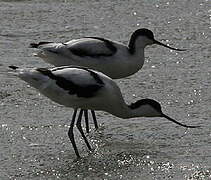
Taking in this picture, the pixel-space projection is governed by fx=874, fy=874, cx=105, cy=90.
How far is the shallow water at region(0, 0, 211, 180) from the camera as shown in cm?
602

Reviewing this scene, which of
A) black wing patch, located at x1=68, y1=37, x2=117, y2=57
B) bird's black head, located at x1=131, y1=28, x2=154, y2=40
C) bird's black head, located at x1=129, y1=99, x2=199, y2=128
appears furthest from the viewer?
bird's black head, located at x1=131, y1=28, x2=154, y2=40

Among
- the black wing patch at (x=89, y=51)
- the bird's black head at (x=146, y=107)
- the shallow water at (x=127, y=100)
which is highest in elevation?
the black wing patch at (x=89, y=51)

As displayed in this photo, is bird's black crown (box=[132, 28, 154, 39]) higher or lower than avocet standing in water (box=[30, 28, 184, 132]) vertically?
higher

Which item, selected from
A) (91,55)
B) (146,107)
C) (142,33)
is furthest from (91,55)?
(146,107)

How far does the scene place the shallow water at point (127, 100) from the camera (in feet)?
19.8

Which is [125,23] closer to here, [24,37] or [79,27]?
[79,27]

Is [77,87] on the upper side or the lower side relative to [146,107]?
upper

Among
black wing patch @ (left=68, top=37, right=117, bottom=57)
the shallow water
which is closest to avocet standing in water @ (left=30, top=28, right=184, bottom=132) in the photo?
black wing patch @ (left=68, top=37, right=117, bottom=57)

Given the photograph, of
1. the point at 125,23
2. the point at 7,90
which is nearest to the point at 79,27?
the point at 125,23

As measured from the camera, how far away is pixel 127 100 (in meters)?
7.64

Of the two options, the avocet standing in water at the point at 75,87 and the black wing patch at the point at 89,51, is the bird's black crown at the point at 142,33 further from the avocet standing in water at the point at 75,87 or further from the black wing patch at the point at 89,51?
the avocet standing in water at the point at 75,87

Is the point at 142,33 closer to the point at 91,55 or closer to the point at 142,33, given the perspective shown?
the point at 142,33

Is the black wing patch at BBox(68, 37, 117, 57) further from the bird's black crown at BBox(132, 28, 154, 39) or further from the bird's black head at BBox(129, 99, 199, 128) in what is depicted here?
the bird's black head at BBox(129, 99, 199, 128)

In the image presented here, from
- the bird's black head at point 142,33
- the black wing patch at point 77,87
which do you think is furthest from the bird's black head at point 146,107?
the bird's black head at point 142,33
